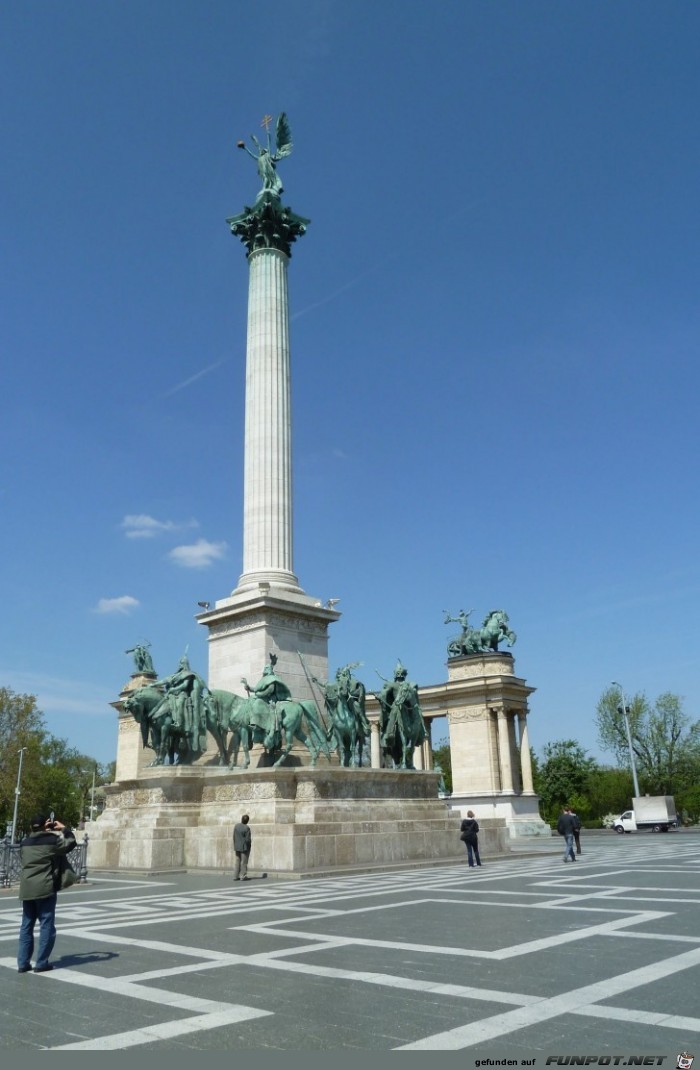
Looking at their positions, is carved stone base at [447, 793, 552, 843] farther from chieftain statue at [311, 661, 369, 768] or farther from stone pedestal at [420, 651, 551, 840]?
chieftain statue at [311, 661, 369, 768]

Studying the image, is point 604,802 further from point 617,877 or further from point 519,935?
point 519,935

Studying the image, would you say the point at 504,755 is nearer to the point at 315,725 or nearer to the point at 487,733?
the point at 487,733

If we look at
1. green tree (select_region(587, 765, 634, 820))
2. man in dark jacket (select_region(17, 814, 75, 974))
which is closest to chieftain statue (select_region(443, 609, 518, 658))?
green tree (select_region(587, 765, 634, 820))

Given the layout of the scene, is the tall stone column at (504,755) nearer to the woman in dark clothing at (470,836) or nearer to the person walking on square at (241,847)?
the woman in dark clothing at (470,836)

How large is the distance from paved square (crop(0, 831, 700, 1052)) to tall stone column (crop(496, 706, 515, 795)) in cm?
4480

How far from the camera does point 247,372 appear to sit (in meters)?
37.7

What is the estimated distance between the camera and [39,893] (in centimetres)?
1031

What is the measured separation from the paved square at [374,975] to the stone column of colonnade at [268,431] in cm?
1803

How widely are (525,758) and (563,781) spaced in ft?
73.6

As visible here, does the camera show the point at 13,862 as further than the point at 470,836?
No

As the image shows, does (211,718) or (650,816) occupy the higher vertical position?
(211,718)

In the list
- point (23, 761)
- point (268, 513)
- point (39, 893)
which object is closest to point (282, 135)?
point (268, 513)

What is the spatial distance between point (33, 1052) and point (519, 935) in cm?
702

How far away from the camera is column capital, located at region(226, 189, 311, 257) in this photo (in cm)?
3909
